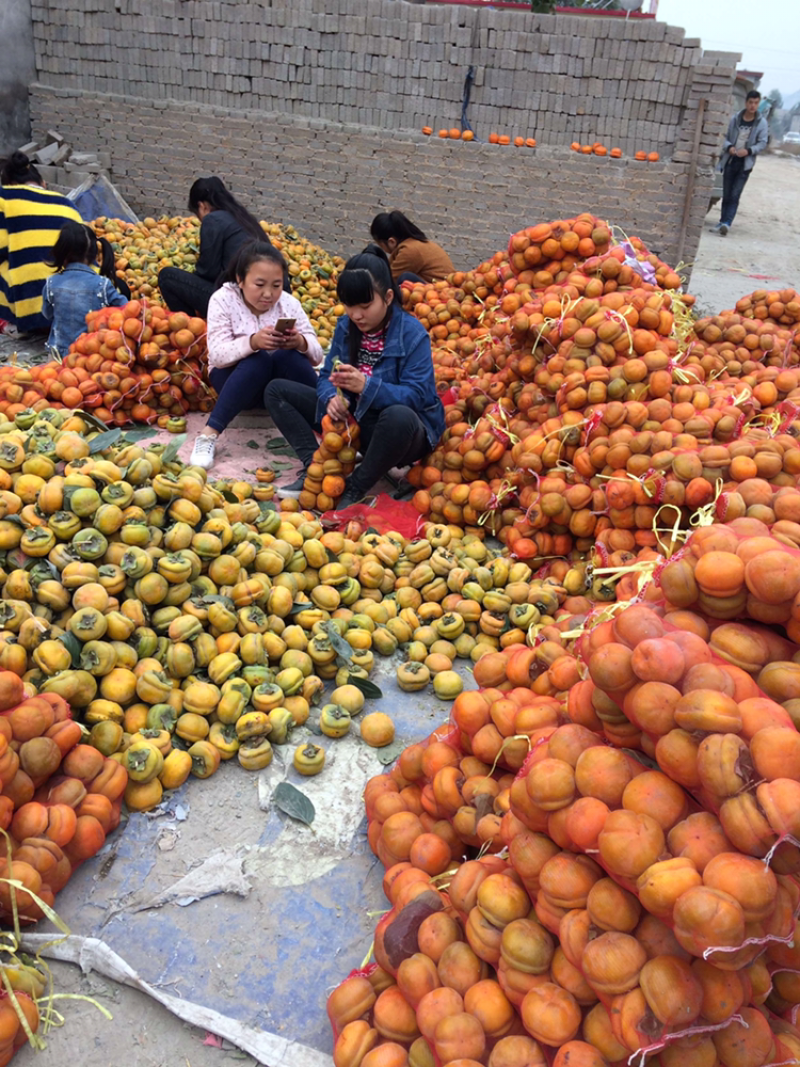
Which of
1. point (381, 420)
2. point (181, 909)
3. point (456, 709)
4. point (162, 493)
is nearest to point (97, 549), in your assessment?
point (162, 493)

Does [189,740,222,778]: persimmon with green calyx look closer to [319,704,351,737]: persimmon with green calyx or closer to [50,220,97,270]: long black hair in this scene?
[319,704,351,737]: persimmon with green calyx

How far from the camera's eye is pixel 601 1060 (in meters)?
1.39

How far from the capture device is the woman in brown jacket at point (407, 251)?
684 cm

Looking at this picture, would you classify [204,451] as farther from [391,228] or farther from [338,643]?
[391,228]

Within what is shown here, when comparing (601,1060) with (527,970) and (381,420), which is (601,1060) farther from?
(381,420)

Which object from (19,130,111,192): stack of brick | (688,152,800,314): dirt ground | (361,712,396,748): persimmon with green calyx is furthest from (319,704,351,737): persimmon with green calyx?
(19,130,111,192): stack of brick

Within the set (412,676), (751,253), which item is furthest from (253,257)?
(751,253)

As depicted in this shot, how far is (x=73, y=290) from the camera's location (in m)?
5.38

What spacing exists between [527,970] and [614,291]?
141 inches

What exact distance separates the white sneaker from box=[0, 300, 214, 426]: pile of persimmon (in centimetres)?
59

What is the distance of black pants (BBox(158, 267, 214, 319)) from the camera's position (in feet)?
18.6

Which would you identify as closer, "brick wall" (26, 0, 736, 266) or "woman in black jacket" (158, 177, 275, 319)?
"woman in black jacket" (158, 177, 275, 319)

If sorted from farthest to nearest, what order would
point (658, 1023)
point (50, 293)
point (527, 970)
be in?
point (50, 293) → point (527, 970) → point (658, 1023)

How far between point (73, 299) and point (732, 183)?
12.2m
